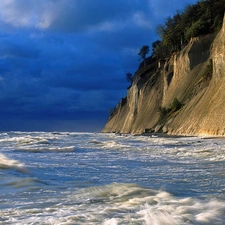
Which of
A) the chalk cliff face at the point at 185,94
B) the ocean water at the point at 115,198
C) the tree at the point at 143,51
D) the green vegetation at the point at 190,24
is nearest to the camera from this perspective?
the ocean water at the point at 115,198

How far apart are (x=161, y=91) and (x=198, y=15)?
49.7ft

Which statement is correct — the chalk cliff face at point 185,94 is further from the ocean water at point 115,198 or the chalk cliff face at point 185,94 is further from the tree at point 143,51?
the ocean water at point 115,198

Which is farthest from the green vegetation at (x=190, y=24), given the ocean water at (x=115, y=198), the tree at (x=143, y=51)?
the ocean water at (x=115, y=198)

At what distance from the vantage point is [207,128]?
3241 cm

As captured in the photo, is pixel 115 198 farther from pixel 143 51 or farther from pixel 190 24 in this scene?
pixel 143 51

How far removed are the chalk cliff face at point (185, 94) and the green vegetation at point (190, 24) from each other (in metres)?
2.51

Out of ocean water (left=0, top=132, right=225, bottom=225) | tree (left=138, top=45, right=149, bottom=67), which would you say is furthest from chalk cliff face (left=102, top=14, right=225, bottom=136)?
ocean water (left=0, top=132, right=225, bottom=225)

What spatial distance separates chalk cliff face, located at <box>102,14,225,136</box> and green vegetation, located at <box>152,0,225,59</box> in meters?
2.51

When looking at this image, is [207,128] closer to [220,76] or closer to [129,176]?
[220,76]

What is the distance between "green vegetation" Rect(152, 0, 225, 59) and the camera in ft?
182

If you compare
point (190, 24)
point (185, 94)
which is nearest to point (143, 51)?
point (190, 24)

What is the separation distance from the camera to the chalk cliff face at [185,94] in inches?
1348

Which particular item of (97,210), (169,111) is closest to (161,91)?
(169,111)

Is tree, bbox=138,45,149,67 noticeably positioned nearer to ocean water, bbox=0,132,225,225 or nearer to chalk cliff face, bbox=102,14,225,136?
chalk cliff face, bbox=102,14,225,136
